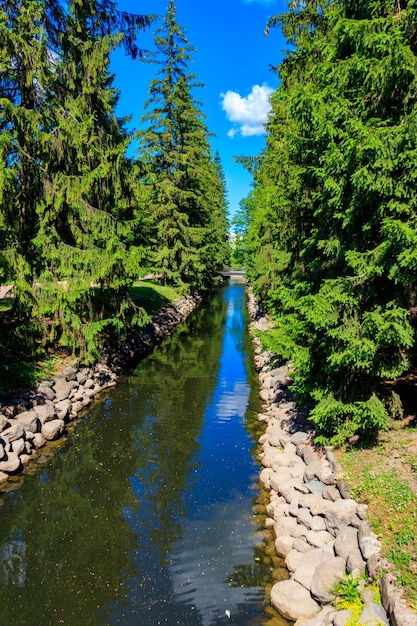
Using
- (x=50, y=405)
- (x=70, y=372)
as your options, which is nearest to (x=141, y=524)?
(x=50, y=405)

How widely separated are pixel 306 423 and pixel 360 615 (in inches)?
219

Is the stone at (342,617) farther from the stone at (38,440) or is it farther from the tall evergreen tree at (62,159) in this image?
the tall evergreen tree at (62,159)

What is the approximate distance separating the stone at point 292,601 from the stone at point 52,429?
7397 mm

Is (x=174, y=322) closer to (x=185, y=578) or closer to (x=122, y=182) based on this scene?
(x=122, y=182)

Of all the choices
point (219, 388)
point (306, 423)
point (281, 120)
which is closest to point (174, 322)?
point (219, 388)

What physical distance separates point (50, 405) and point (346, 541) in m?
9.05

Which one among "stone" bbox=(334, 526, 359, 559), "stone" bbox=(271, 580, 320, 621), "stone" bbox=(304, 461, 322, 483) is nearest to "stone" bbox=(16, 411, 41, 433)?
"stone" bbox=(304, 461, 322, 483)

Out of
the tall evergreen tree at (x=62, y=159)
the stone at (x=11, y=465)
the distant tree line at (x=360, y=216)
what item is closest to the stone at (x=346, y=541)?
the distant tree line at (x=360, y=216)

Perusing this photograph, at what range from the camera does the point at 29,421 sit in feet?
35.7

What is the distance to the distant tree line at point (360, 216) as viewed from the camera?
21.3 feet

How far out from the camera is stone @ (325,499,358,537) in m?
6.67

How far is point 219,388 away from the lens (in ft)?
53.0

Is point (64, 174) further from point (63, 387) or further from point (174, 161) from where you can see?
point (174, 161)

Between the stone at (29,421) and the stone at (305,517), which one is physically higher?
the stone at (29,421)
